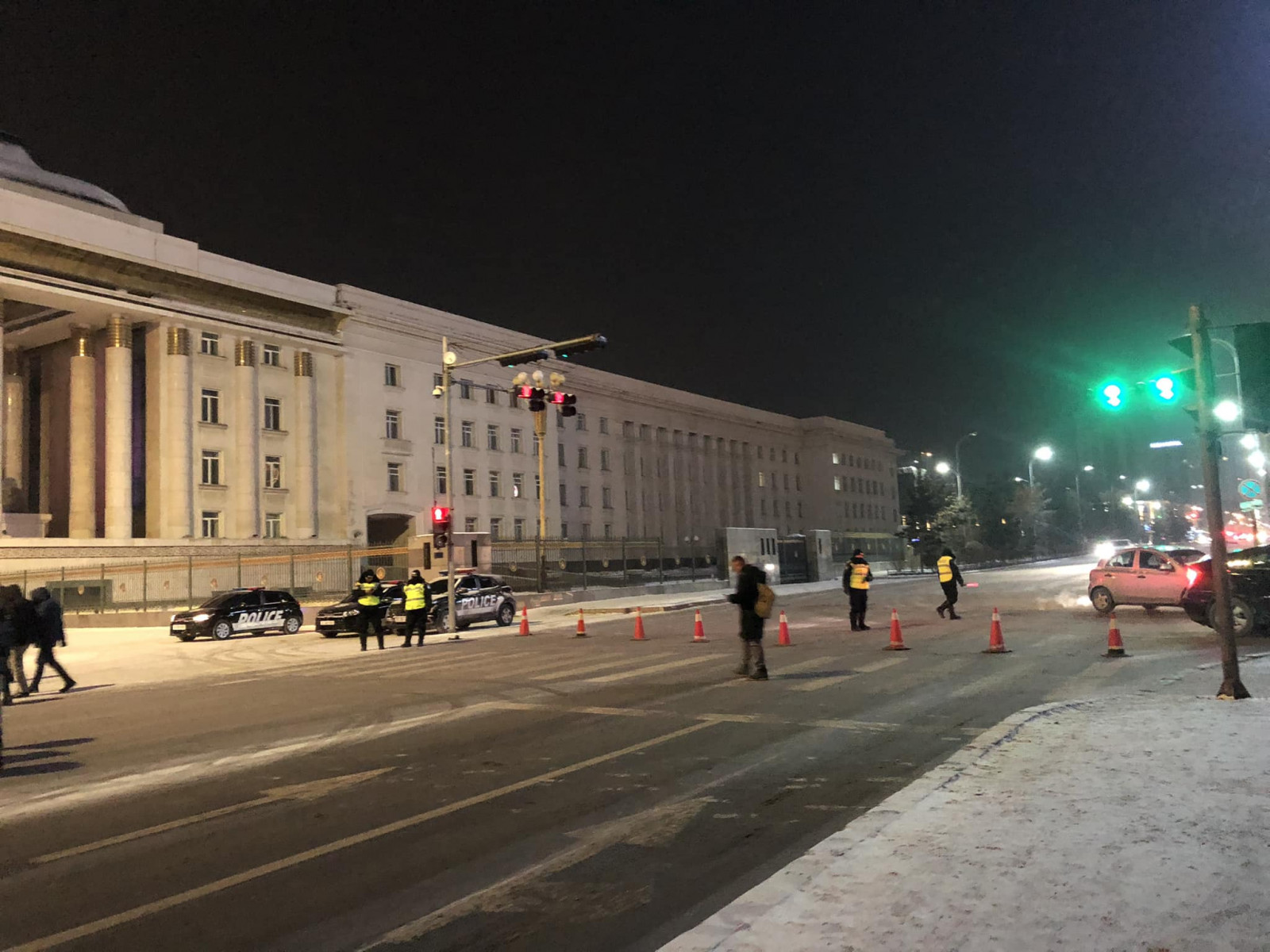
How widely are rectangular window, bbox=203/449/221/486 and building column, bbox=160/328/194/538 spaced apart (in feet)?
3.83

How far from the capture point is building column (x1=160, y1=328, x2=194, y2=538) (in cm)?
4594

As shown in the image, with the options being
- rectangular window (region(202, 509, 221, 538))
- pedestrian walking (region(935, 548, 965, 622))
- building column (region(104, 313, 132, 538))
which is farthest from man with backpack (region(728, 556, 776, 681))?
rectangular window (region(202, 509, 221, 538))

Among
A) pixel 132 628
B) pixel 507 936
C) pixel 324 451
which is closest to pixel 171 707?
pixel 507 936

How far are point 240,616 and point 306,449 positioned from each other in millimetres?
25203

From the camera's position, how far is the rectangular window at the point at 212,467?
48.0m

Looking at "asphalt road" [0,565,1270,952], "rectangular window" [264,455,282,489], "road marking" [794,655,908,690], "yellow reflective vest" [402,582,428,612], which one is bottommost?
"road marking" [794,655,908,690]

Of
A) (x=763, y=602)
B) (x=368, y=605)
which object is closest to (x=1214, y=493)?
(x=763, y=602)

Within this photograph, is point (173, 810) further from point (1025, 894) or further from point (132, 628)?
point (132, 628)

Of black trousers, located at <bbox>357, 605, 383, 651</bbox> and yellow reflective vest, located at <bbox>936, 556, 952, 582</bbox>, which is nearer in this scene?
black trousers, located at <bbox>357, 605, 383, 651</bbox>

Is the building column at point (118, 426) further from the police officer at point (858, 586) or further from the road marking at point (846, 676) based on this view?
the road marking at point (846, 676)

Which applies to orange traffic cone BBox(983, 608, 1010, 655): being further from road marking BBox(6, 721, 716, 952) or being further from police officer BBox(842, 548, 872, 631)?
road marking BBox(6, 721, 716, 952)

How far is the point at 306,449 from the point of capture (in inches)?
2060

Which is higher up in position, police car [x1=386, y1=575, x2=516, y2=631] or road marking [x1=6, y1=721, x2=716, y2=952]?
police car [x1=386, y1=575, x2=516, y2=631]

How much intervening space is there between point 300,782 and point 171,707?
680cm
